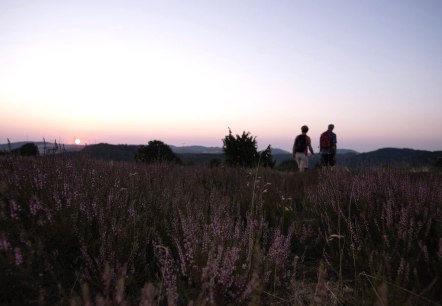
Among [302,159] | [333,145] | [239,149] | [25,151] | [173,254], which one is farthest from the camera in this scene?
[239,149]

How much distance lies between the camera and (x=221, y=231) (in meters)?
2.47

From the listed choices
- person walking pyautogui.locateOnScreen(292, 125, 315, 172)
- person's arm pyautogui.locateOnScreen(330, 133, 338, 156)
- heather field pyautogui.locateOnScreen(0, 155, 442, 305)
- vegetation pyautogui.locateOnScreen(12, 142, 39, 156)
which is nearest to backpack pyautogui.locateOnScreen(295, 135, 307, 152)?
person walking pyautogui.locateOnScreen(292, 125, 315, 172)

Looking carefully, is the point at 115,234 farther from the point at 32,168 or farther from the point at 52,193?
the point at 32,168

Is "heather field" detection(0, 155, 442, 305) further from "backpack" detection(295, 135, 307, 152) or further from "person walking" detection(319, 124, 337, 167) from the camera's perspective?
"backpack" detection(295, 135, 307, 152)

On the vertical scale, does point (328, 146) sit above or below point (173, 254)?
above

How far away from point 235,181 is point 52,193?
4.27 meters

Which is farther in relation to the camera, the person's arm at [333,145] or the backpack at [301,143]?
the backpack at [301,143]

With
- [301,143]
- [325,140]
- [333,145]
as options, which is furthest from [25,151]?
[333,145]

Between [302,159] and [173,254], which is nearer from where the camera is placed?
[173,254]

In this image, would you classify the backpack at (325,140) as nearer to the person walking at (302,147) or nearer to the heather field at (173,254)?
the person walking at (302,147)

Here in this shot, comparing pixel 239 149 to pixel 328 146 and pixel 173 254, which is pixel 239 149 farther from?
pixel 173 254

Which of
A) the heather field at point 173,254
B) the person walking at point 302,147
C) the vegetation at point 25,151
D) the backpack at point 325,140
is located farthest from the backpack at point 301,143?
the heather field at point 173,254

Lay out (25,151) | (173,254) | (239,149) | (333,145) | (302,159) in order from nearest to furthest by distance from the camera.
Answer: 1. (173,254)
2. (25,151)
3. (333,145)
4. (302,159)
5. (239,149)

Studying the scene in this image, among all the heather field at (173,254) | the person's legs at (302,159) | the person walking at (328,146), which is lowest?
the heather field at (173,254)
